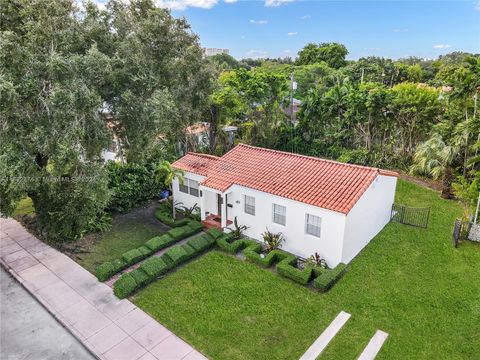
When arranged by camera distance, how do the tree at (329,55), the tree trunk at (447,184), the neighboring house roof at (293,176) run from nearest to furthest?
1. the neighboring house roof at (293,176)
2. the tree trunk at (447,184)
3. the tree at (329,55)

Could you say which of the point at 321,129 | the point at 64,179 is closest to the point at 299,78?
the point at 321,129

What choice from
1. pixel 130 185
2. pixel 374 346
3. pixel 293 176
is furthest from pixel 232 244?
pixel 130 185

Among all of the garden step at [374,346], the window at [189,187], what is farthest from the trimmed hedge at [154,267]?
the garden step at [374,346]

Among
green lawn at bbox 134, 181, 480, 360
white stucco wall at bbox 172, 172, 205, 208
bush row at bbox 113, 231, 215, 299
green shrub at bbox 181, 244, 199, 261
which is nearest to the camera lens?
green lawn at bbox 134, 181, 480, 360

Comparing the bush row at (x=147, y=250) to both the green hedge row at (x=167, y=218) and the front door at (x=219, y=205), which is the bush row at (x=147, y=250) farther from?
the front door at (x=219, y=205)

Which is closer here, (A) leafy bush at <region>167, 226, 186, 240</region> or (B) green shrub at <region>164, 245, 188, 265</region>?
(B) green shrub at <region>164, 245, 188, 265</region>

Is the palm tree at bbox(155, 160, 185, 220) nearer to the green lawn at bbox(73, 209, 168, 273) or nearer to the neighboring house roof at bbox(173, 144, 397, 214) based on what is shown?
the neighboring house roof at bbox(173, 144, 397, 214)

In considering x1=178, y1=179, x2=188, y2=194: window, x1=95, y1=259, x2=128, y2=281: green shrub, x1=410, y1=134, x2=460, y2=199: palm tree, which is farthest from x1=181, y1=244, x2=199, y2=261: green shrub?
x1=410, y1=134, x2=460, y2=199: palm tree
